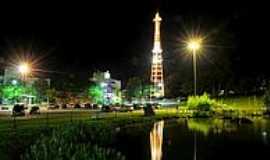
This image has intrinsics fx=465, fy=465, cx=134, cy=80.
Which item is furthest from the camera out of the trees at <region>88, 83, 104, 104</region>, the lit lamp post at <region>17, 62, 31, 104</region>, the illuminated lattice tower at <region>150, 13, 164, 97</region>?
the illuminated lattice tower at <region>150, 13, 164, 97</region>

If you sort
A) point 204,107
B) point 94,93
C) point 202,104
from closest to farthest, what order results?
point 204,107 < point 202,104 < point 94,93

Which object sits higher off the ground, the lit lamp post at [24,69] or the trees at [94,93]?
the lit lamp post at [24,69]

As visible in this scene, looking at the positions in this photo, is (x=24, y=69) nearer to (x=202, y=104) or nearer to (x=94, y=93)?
(x=202, y=104)

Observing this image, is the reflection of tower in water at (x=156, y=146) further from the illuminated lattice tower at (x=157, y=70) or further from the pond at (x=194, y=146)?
the illuminated lattice tower at (x=157, y=70)

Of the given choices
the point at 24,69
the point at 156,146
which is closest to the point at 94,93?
the point at 24,69

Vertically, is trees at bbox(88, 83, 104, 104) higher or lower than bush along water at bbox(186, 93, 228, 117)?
higher

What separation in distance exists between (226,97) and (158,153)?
76456 millimetres

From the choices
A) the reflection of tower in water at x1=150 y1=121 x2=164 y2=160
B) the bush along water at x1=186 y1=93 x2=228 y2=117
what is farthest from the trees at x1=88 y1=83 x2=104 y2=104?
the reflection of tower in water at x1=150 y1=121 x2=164 y2=160

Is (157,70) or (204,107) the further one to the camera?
(157,70)

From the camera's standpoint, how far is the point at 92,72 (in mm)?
165625

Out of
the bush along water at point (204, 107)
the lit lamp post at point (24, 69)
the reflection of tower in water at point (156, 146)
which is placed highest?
the lit lamp post at point (24, 69)

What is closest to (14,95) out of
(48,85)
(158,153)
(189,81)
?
(48,85)

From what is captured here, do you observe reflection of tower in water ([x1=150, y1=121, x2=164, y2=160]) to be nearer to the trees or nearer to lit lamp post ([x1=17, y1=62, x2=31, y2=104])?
lit lamp post ([x1=17, y1=62, x2=31, y2=104])

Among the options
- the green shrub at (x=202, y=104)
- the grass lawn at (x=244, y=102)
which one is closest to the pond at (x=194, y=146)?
the green shrub at (x=202, y=104)
